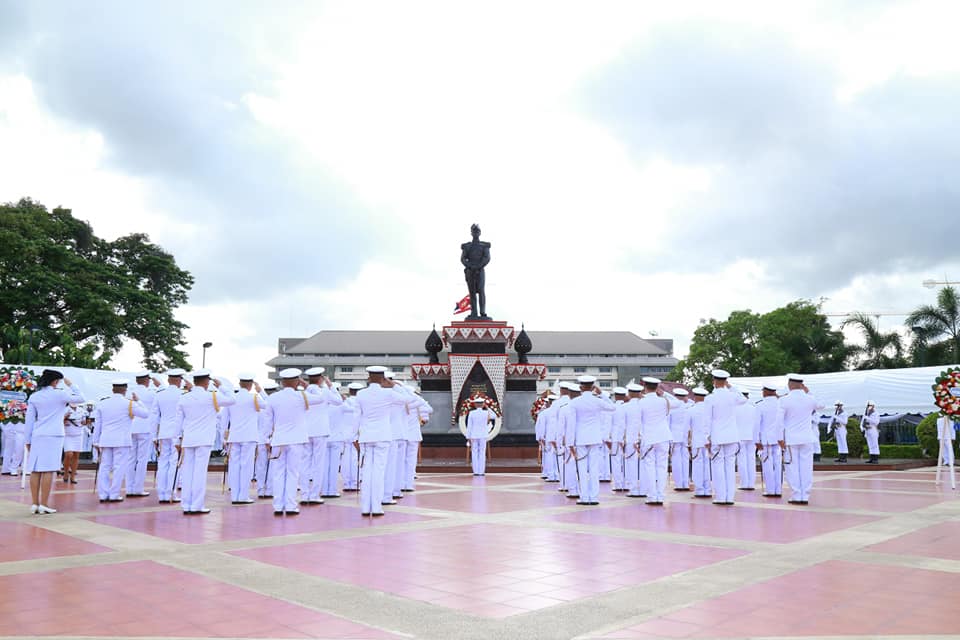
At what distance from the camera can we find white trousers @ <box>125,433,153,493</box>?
12.2 metres

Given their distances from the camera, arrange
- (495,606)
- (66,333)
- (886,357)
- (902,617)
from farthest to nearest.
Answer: (886,357), (66,333), (495,606), (902,617)

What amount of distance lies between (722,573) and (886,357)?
1392 inches

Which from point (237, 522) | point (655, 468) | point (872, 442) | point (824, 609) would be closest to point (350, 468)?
point (237, 522)

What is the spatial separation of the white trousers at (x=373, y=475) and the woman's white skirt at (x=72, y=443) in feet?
26.0

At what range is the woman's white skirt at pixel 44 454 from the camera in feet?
31.1

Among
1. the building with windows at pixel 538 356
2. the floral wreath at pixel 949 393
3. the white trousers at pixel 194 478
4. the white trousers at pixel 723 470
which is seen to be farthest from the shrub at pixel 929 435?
the building with windows at pixel 538 356

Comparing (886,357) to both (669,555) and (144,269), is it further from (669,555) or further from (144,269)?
(144,269)

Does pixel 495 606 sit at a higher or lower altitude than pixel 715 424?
lower

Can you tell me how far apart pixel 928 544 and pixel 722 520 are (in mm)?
2344

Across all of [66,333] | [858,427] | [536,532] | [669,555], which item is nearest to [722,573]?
[669,555]

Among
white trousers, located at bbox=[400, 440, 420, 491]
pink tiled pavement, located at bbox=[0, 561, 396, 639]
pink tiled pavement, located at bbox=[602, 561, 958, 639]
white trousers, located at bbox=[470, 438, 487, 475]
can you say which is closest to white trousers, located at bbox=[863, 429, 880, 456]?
white trousers, located at bbox=[470, 438, 487, 475]

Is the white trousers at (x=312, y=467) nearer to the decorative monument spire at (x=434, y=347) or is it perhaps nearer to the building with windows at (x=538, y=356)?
the decorative monument spire at (x=434, y=347)

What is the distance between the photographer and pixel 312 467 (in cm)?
1083

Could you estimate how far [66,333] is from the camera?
30.4m
